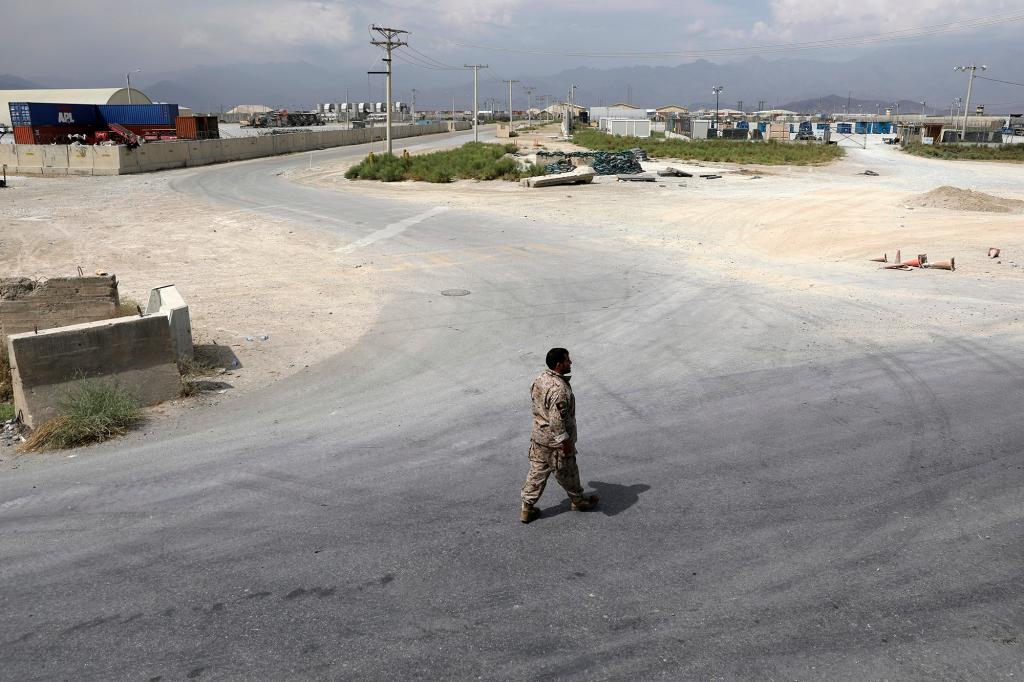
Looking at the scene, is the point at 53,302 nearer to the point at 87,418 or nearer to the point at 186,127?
the point at 87,418

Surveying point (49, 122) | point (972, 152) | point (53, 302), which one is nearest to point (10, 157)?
point (49, 122)

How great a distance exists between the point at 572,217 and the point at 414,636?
21.2 meters

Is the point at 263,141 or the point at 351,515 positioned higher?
the point at 263,141

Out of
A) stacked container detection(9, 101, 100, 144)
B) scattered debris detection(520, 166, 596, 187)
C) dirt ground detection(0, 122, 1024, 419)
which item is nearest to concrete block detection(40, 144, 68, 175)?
dirt ground detection(0, 122, 1024, 419)

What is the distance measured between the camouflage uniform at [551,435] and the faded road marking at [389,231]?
47.1ft

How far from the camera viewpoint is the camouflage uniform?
6.39 metres

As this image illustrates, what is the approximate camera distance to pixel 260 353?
11812 mm

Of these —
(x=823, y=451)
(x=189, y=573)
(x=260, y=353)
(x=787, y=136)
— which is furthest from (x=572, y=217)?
(x=787, y=136)

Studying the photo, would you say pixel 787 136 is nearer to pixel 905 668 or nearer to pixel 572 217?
pixel 572 217

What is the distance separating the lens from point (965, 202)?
25.4 metres

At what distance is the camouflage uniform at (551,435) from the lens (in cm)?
639

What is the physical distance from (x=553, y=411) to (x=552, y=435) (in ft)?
0.67

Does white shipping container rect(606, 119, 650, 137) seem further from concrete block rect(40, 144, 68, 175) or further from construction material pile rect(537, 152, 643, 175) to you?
concrete block rect(40, 144, 68, 175)

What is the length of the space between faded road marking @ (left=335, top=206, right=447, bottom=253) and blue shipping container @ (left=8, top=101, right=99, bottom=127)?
38786 mm
